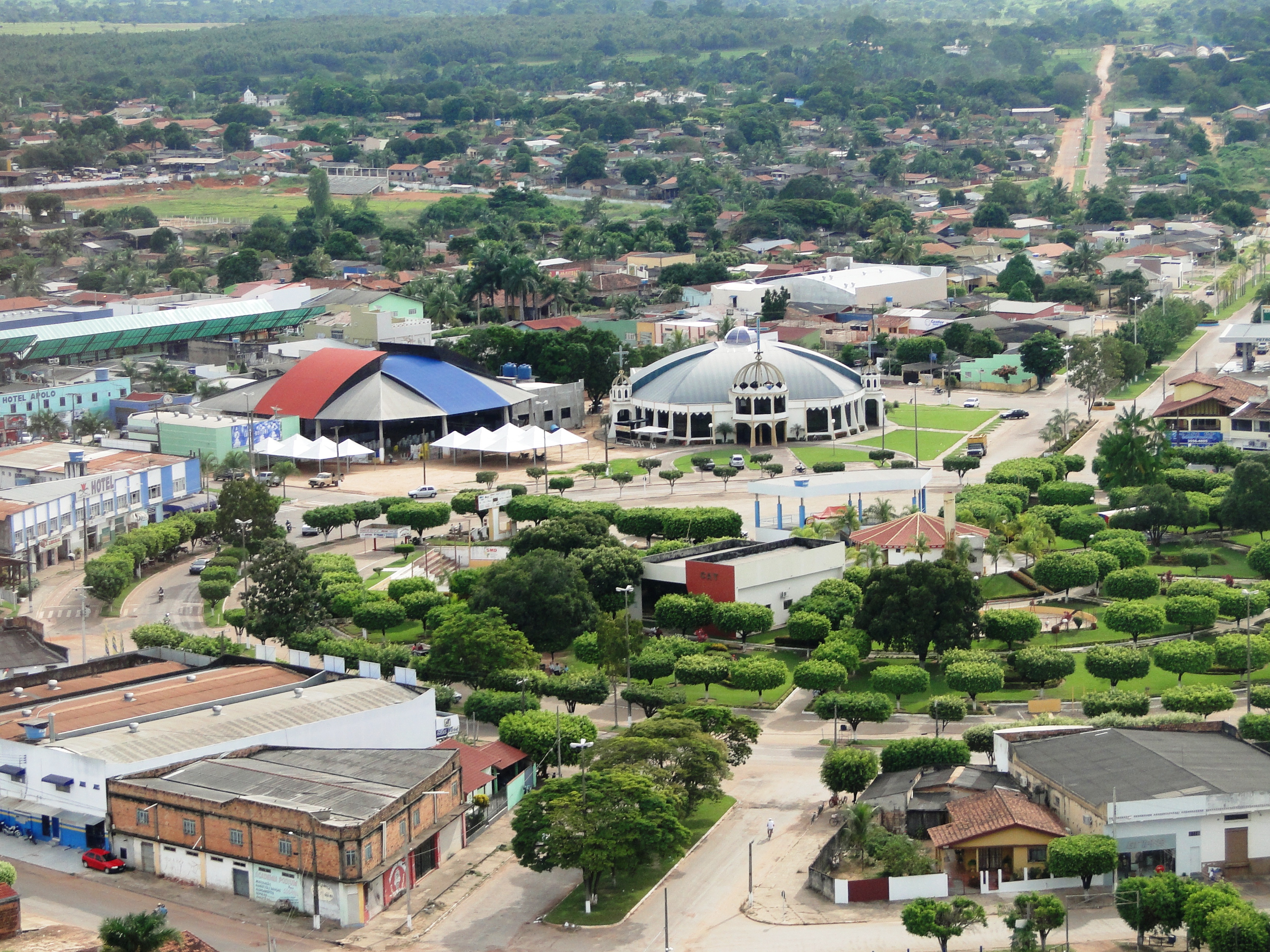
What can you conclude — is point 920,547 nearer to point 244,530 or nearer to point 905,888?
point 905,888

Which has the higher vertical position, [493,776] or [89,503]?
[89,503]

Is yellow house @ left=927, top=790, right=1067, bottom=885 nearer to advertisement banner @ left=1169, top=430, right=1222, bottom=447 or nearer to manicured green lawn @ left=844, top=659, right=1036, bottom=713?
manicured green lawn @ left=844, top=659, right=1036, bottom=713

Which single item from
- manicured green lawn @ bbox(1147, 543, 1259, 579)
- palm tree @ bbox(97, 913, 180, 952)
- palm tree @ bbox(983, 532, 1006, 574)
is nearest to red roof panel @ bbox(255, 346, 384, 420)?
palm tree @ bbox(983, 532, 1006, 574)

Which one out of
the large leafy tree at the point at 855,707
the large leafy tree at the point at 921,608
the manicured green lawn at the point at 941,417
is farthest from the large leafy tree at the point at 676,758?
the manicured green lawn at the point at 941,417

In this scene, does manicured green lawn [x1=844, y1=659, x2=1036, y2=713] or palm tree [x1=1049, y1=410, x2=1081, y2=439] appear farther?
palm tree [x1=1049, y1=410, x2=1081, y2=439]

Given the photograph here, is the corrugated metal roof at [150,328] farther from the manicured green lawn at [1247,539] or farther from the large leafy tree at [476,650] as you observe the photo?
the manicured green lawn at [1247,539]

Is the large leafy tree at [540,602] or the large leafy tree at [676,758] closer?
the large leafy tree at [676,758]

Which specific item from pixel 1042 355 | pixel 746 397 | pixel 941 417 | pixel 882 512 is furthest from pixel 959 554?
pixel 1042 355
